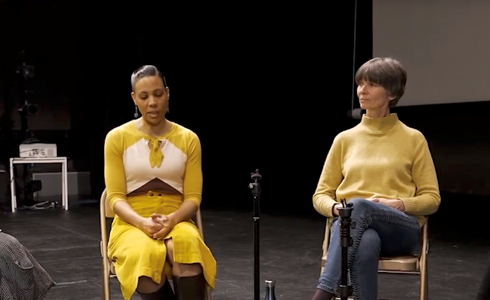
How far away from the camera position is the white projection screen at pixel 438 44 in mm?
5766

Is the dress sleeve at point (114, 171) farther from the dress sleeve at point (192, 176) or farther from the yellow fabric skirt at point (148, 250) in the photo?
the dress sleeve at point (192, 176)

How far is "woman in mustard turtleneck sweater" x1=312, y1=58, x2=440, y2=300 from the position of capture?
2.15 metres

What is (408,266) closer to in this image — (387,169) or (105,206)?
(387,169)

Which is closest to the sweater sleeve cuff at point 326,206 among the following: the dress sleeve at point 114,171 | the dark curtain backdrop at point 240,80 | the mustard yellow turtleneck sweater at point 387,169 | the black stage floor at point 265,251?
the mustard yellow turtleneck sweater at point 387,169

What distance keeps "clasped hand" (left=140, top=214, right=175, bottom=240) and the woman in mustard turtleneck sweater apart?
21.6 inches

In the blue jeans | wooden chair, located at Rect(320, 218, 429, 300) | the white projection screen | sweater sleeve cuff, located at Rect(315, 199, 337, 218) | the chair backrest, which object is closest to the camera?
the blue jeans

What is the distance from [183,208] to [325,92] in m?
6.91

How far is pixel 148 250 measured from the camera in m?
2.08

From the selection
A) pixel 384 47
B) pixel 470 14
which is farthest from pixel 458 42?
pixel 384 47

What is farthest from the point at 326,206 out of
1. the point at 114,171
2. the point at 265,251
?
the point at 265,251

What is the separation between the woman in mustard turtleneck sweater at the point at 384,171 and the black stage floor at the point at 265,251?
97cm

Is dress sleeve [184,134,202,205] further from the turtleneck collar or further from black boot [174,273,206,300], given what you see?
the turtleneck collar

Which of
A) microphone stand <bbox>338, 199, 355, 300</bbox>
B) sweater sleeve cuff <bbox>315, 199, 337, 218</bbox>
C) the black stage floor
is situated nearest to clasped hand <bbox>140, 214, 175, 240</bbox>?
sweater sleeve cuff <bbox>315, 199, 337, 218</bbox>

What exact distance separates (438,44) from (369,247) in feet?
14.9
